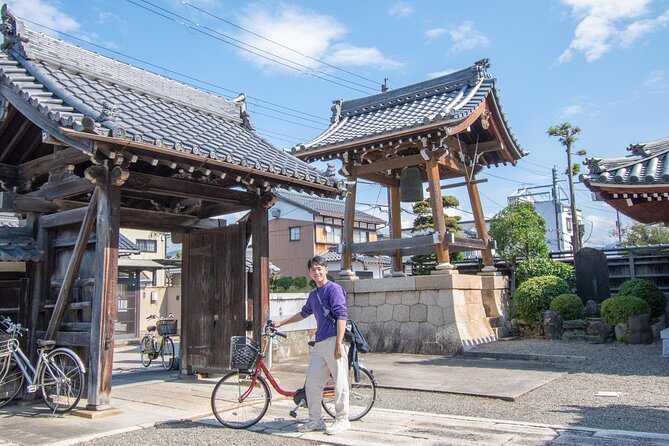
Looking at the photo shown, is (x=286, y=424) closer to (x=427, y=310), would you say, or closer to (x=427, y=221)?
(x=427, y=310)

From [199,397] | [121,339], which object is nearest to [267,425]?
[199,397]

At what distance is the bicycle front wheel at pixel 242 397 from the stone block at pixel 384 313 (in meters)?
7.36

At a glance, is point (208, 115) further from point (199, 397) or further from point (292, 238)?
point (292, 238)

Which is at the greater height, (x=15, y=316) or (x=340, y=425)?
(x=15, y=316)

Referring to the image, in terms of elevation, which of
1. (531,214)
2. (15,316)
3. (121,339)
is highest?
(531,214)

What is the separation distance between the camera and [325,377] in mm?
5668

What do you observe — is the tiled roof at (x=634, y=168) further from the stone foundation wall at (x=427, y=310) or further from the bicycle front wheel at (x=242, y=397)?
the bicycle front wheel at (x=242, y=397)

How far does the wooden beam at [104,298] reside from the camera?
6.50 m

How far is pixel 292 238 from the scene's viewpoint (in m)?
39.2

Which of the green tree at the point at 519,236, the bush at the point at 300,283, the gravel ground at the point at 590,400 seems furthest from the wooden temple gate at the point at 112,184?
the bush at the point at 300,283

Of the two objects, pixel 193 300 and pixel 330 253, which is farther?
pixel 330 253

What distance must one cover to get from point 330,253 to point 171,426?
107ft

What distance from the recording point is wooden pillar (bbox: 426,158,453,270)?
12.3 metres

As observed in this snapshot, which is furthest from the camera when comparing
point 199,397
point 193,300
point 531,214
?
point 531,214
